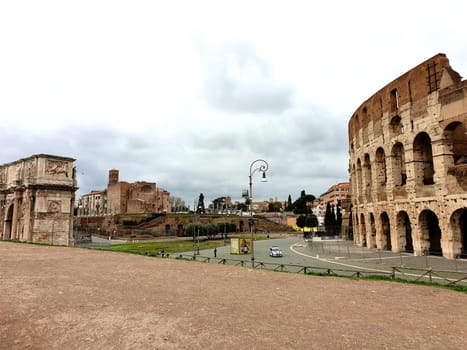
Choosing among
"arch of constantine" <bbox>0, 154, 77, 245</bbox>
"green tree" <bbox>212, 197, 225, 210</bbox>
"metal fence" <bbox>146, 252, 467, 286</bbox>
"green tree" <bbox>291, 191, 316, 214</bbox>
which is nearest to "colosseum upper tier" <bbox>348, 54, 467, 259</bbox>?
"metal fence" <bbox>146, 252, 467, 286</bbox>

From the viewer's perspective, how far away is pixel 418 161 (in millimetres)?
28688

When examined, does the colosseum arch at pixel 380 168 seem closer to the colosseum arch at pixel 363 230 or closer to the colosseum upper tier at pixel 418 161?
the colosseum upper tier at pixel 418 161

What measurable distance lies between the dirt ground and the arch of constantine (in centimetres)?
2722

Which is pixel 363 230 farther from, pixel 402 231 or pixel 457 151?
pixel 457 151

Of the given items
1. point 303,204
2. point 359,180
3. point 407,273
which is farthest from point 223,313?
point 303,204

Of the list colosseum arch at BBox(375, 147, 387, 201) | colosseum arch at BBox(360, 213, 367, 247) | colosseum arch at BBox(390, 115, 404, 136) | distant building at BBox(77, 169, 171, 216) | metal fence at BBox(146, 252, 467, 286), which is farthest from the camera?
distant building at BBox(77, 169, 171, 216)

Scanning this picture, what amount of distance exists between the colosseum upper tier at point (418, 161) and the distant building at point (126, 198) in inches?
2986

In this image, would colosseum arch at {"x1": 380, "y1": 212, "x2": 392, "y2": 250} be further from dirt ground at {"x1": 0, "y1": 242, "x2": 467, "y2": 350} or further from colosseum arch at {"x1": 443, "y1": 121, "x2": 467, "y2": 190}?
dirt ground at {"x1": 0, "y1": 242, "x2": 467, "y2": 350}

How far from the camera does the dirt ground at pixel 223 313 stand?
7.15 m

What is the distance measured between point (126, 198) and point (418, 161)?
286 feet

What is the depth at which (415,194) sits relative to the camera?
28031 millimetres

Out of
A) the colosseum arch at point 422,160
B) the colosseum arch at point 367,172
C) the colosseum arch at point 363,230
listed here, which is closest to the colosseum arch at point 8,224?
the colosseum arch at point 363,230

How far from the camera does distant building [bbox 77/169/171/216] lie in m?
97.9

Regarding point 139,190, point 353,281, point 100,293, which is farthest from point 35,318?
point 139,190
